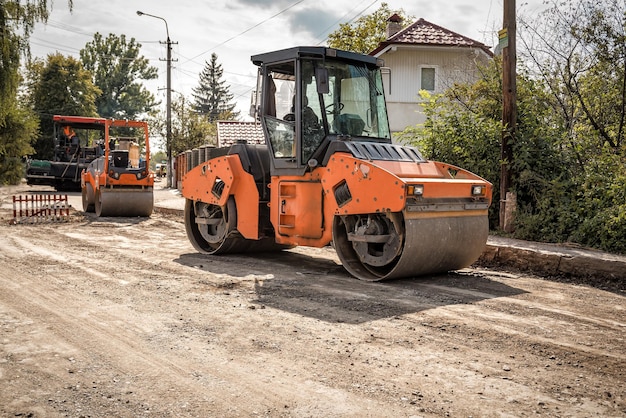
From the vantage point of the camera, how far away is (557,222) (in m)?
9.88

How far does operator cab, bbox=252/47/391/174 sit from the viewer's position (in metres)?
7.89

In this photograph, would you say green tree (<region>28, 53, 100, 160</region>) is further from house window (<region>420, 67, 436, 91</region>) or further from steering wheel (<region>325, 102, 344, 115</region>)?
steering wheel (<region>325, 102, 344, 115</region>)

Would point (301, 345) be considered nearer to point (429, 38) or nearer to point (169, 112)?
point (429, 38)

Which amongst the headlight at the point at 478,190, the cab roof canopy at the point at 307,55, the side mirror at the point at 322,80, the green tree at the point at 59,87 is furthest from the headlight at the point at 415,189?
the green tree at the point at 59,87

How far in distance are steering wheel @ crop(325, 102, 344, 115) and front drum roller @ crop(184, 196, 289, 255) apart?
2.05m

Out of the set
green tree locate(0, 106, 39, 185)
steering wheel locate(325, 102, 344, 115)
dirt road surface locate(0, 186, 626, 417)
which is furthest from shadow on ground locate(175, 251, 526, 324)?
green tree locate(0, 106, 39, 185)

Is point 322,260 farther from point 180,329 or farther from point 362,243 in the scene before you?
point 180,329

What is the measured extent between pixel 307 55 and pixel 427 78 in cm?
1856

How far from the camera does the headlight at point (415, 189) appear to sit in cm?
657

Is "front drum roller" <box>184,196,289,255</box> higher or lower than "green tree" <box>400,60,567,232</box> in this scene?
lower

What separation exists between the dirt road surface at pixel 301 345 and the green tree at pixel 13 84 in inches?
432

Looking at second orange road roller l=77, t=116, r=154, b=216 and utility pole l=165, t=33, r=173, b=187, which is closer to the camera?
second orange road roller l=77, t=116, r=154, b=216

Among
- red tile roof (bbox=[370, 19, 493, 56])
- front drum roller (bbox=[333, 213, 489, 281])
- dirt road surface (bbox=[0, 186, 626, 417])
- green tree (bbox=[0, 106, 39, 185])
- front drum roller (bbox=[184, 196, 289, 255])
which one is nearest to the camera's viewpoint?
dirt road surface (bbox=[0, 186, 626, 417])

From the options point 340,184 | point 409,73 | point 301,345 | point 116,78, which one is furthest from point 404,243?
point 116,78
